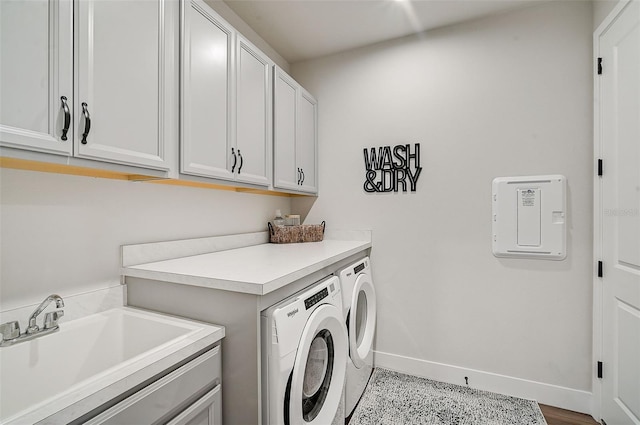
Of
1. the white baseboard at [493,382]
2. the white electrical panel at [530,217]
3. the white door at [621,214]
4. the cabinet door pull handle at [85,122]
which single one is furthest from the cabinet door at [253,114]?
the white door at [621,214]

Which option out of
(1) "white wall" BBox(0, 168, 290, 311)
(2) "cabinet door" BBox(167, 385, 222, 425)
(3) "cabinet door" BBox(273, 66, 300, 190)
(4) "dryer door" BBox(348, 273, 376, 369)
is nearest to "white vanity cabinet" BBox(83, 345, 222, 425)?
(2) "cabinet door" BBox(167, 385, 222, 425)

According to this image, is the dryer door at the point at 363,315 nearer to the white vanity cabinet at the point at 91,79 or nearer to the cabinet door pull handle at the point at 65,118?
the white vanity cabinet at the point at 91,79

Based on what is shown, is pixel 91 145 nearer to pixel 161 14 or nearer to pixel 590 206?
pixel 161 14

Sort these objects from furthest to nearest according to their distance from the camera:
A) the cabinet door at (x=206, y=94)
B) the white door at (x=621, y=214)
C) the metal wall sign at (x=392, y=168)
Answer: the metal wall sign at (x=392, y=168) → the white door at (x=621, y=214) → the cabinet door at (x=206, y=94)

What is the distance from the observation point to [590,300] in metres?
1.91

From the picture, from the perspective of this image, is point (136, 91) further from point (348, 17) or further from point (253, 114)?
point (348, 17)

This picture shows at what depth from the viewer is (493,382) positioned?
212 centimetres

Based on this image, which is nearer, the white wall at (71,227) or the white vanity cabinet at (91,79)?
the white vanity cabinet at (91,79)

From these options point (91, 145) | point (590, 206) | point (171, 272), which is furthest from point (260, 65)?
point (590, 206)

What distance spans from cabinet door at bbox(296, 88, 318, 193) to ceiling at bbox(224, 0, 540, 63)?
1.50 ft

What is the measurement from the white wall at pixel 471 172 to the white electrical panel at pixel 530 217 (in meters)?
0.06

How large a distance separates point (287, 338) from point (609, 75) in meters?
2.31

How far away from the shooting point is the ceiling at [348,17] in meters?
2.01

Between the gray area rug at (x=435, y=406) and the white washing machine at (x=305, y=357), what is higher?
the white washing machine at (x=305, y=357)
